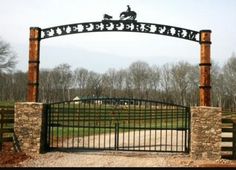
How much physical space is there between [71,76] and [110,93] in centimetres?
1075

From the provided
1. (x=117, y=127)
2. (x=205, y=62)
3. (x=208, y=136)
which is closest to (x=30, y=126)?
(x=117, y=127)

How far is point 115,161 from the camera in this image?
1050 cm

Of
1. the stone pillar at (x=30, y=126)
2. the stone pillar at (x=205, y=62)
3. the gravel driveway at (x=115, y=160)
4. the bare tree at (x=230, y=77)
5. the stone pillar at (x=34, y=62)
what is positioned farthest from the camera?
the bare tree at (x=230, y=77)

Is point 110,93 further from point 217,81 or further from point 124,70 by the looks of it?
point 217,81

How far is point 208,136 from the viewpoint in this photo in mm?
Result: 11328

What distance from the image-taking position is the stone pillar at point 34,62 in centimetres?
1226

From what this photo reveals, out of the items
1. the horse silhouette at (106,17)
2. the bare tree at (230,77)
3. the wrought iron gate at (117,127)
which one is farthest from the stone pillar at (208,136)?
the bare tree at (230,77)

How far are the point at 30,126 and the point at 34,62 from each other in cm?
202

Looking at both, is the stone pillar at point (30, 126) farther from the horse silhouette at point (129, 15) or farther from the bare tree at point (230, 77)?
the bare tree at point (230, 77)

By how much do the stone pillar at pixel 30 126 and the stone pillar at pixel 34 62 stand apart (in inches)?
20.9

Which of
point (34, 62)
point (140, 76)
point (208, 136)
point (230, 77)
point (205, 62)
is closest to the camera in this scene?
point (208, 136)

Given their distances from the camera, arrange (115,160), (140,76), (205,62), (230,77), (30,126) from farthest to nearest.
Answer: (140,76) < (230,77) < (205,62) < (30,126) < (115,160)

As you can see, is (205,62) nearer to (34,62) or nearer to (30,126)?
(34,62)

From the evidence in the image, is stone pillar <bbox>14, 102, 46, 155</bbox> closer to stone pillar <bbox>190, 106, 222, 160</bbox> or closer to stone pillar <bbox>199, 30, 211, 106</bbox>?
stone pillar <bbox>190, 106, 222, 160</bbox>
